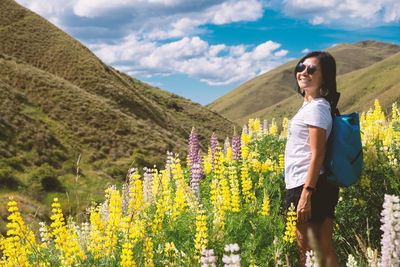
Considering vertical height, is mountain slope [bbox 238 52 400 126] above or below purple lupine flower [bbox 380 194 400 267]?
above

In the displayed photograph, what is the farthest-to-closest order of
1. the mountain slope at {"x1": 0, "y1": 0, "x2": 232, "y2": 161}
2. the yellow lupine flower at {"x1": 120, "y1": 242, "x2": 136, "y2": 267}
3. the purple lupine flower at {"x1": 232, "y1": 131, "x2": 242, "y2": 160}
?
the mountain slope at {"x1": 0, "y1": 0, "x2": 232, "y2": 161} < the purple lupine flower at {"x1": 232, "y1": 131, "x2": 242, "y2": 160} < the yellow lupine flower at {"x1": 120, "y1": 242, "x2": 136, "y2": 267}

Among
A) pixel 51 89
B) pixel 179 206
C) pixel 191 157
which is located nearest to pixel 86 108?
pixel 51 89

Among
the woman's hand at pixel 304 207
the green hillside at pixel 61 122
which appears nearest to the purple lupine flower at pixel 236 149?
the woman's hand at pixel 304 207

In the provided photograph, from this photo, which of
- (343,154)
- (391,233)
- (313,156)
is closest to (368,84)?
(343,154)

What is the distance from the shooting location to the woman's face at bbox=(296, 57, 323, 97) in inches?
142

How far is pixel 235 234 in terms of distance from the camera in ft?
13.9

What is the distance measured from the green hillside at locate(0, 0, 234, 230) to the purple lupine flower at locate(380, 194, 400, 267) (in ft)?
32.4

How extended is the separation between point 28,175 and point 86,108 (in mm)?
15946

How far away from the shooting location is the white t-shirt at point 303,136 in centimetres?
333

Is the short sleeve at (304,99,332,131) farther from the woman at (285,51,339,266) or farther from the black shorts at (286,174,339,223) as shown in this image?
the black shorts at (286,174,339,223)

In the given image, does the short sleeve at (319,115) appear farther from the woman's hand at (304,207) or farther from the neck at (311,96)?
the woman's hand at (304,207)

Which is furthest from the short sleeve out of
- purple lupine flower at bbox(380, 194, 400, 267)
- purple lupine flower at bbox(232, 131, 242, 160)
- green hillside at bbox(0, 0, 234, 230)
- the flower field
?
green hillside at bbox(0, 0, 234, 230)

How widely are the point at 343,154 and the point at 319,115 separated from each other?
51 centimetres

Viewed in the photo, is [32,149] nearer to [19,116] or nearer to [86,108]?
[19,116]
